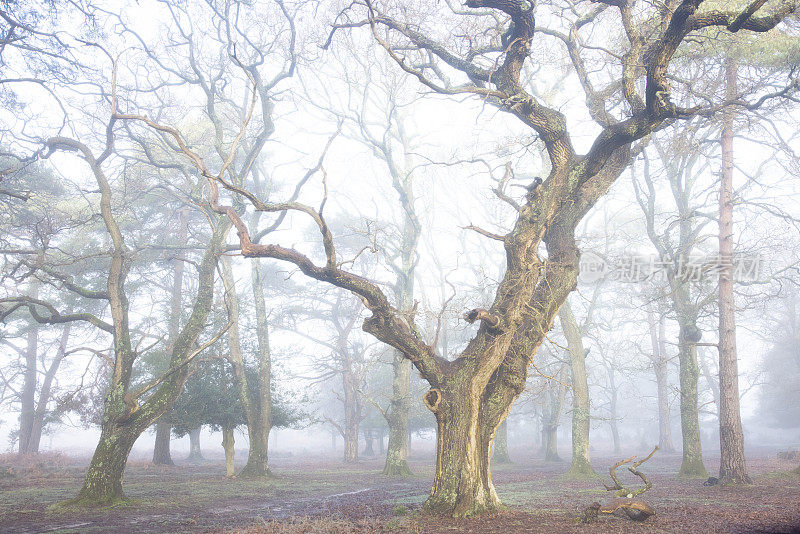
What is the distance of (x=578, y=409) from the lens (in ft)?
55.6

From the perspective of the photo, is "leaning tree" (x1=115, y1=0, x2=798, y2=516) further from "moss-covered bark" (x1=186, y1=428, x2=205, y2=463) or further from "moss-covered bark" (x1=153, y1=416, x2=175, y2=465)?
"moss-covered bark" (x1=186, y1=428, x2=205, y2=463)

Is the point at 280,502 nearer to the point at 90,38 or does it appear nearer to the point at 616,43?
the point at 90,38

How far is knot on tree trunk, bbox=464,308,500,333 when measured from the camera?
282 inches

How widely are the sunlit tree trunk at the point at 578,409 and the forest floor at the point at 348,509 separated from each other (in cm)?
151

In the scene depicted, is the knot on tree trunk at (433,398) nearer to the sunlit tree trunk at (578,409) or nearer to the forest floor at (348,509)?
the forest floor at (348,509)

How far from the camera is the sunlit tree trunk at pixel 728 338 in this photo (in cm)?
1225

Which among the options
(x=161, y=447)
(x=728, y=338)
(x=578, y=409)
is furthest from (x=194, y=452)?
(x=728, y=338)

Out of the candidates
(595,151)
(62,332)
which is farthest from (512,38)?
(62,332)

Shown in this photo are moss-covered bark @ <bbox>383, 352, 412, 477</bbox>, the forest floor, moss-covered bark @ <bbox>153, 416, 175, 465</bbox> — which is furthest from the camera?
moss-covered bark @ <bbox>153, 416, 175, 465</bbox>

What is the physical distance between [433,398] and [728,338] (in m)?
9.77

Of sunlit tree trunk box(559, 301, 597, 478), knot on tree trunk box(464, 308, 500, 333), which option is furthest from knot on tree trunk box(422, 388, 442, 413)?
sunlit tree trunk box(559, 301, 597, 478)

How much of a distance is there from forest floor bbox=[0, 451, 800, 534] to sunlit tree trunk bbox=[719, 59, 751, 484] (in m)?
0.78

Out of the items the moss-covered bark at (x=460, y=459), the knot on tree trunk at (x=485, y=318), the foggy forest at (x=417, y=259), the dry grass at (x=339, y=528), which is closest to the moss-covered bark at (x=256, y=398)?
the foggy forest at (x=417, y=259)

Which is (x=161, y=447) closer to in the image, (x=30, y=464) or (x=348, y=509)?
(x=30, y=464)
